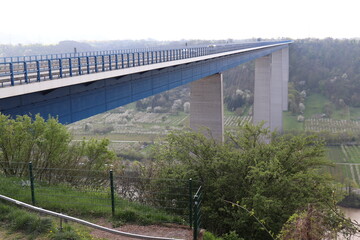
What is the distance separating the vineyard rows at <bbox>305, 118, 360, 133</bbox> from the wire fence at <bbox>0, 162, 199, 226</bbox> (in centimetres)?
5502

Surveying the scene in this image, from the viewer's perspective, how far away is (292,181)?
11.5 metres

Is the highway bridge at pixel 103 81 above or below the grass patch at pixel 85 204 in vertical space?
above

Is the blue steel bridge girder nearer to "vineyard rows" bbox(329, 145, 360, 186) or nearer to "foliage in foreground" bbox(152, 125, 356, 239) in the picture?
"foliage in foreground" bbox(152, 125, 356, 239)

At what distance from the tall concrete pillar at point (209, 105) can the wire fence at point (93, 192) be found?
20.0 metres

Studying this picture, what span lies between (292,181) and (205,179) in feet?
Result: 8.06

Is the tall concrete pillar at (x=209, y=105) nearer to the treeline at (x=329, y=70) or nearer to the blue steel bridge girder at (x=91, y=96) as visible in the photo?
the blue steel bridge girder at (x=91, y=96)

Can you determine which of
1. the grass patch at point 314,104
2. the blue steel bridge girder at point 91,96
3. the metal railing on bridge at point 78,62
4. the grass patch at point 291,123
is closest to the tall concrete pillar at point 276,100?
the grass patch at point 291,123

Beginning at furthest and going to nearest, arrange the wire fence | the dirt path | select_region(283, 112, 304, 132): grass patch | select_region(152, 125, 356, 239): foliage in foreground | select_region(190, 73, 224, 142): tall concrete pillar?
1. select_region(283, 112, 304, 132): grass patch
2. select_region(190, 73, 224, 142): tall concrete pillar
3. select_region(152, 125, 356, 239): foliage in foreground
4. the wire fence
5. the dirt path

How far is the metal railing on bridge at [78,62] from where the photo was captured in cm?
1237

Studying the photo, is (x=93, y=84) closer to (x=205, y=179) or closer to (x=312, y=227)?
(x=205, y=179)

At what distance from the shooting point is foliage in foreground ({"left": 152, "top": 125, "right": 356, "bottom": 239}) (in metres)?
10.7

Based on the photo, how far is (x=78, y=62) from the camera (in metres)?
14.5

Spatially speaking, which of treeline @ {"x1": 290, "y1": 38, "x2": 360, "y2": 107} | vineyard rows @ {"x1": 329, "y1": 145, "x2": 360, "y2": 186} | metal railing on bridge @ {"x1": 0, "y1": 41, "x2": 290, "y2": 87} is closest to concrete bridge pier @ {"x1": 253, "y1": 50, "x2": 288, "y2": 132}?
vineyard rows @ {"x1": 329, "y1": 145, "x2": 360, "y2": 186}

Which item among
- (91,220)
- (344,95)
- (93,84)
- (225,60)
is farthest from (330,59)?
(91,220)
